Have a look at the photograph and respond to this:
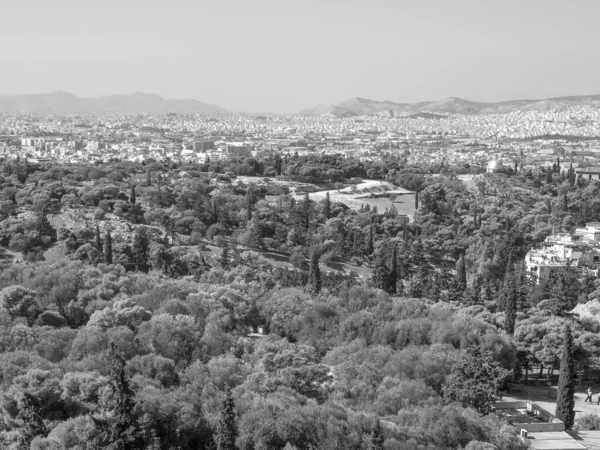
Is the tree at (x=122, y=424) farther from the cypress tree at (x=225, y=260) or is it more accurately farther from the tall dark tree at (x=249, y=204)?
the tall dark tree at (x=249, y=204)

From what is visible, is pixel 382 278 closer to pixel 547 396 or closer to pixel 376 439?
pixel 547 396

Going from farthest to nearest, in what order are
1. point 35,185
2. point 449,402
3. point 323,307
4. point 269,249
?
1. point 35,185
2. point 269,249
3. point 323,307
4. point 449,402

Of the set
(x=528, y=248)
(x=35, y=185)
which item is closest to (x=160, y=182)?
(x=35, y=185)

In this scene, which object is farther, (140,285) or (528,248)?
(528,248)

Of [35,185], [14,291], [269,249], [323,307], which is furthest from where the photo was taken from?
[35,185]

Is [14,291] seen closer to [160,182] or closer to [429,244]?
[429,244]

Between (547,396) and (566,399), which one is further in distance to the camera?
(547,396)

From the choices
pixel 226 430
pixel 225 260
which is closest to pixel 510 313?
pixel 225 260
